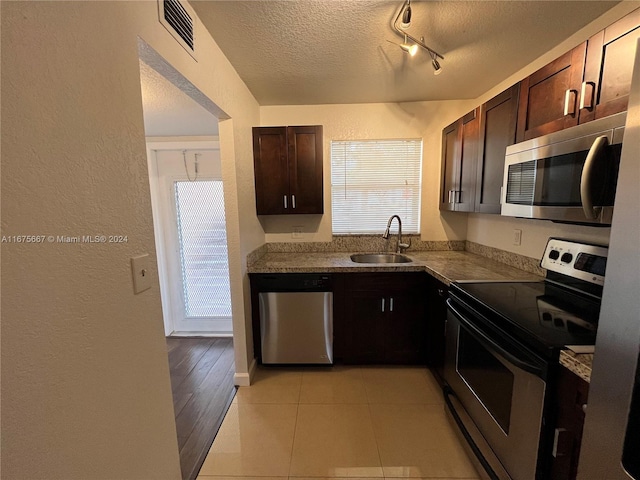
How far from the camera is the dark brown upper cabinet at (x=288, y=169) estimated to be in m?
2.36

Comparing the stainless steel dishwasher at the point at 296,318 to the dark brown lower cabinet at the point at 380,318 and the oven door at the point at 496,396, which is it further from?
the oven door at the point at 496,396

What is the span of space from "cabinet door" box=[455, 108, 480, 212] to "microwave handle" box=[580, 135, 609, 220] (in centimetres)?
98

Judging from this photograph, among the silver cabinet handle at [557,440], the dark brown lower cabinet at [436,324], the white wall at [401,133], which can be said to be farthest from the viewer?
the white wall at [401,133]

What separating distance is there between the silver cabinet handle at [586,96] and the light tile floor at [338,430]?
192 cm

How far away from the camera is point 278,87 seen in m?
2.17

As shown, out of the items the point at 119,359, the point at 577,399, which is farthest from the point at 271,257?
the point at 577,399

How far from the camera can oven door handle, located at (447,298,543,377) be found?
100 centimetres

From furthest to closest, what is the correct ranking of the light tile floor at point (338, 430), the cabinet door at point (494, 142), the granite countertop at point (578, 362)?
the cabinet door at point (494, 142) → the light tile floor at point (338, 430) → the granite countertop at point (578, 362)

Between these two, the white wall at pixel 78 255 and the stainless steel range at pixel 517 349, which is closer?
the white wall at pixel 78 255

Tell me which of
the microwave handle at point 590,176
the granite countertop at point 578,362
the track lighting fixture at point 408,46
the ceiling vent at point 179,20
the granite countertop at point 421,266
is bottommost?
the granite countertop at point 578,362

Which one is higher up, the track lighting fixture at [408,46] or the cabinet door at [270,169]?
the track lighting fixture at [408,46]

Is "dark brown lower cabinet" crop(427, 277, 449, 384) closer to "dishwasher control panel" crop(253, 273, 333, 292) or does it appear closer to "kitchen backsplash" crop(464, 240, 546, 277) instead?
"kitchen backsplash" crop(464, 240, 546, 277)

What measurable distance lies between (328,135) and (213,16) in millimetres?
1453

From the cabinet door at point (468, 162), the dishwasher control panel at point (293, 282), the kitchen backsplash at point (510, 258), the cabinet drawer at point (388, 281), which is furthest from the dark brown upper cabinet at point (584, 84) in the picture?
the dishwasher control panel at point (293, 282)
